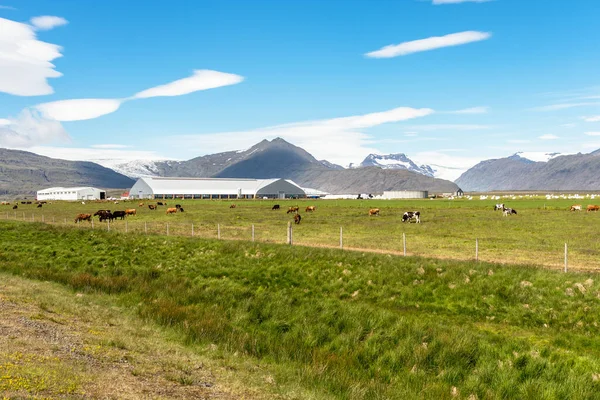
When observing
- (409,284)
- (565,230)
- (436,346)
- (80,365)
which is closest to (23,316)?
(80,365)

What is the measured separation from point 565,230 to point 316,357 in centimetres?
4238

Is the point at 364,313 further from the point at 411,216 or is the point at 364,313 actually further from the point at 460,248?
the point at 411,216

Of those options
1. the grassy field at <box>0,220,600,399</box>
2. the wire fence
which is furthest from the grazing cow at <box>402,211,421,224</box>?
the grassy field at <box>0,220,600,399</box>

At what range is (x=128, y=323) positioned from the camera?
16500 mm

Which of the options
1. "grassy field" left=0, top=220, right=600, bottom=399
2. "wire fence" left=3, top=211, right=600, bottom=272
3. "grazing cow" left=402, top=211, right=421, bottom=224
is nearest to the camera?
"grassy field" left=0, top=220, right=600, bottom=399

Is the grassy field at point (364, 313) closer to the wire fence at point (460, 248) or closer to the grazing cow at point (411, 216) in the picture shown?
the wire fence at point (460, 248)

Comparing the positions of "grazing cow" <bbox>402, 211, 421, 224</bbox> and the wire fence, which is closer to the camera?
the wire fence

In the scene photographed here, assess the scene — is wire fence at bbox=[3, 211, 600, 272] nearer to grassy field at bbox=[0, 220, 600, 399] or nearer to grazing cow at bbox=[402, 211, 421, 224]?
grassy field at bbox=[0, 220, 600, 399]

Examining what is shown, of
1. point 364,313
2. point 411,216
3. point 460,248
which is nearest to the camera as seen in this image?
point 364,313

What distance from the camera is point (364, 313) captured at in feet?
64.7

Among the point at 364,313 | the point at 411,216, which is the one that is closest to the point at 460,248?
the point at 364,313

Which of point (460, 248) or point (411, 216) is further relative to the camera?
point (411, 216)

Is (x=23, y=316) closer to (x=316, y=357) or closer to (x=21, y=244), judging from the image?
(x=316, y=357)

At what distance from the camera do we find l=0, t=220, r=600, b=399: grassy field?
47.1ft
